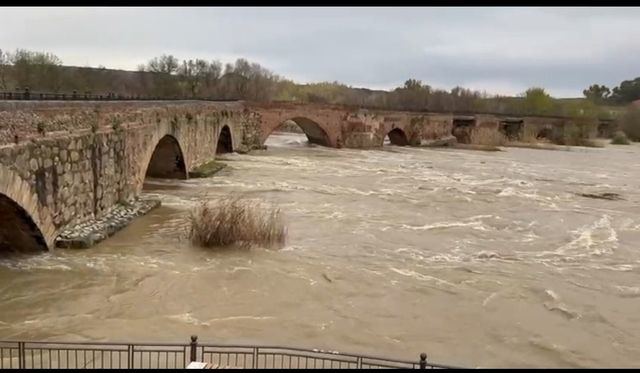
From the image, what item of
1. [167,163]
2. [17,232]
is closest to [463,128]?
[167,163]

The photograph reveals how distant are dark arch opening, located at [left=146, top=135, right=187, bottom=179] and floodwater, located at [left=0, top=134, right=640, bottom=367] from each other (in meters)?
2.68

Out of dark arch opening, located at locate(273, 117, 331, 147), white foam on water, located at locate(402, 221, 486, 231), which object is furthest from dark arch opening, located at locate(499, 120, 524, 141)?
white foam on water, located at locate(402, 221, 486, 231)

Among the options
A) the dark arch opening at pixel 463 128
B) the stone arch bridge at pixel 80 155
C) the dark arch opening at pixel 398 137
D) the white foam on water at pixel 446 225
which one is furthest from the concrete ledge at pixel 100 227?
the dark arch opening at pixel 463 128

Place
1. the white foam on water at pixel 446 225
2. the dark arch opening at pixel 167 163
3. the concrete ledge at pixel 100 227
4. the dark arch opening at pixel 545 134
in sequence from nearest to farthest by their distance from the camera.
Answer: the concrete ledge at pixel 100 227 < the white foam on water at pixel 446 225 < the dark arch opening at pixel 167 163 < the dark arch opening at pixel 545 134

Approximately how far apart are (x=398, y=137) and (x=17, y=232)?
45.6 metres

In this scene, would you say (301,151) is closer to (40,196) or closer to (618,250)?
(618,250)

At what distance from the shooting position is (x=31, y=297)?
33.1 ft

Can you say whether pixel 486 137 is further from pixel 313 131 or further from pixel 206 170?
pixel 206 170

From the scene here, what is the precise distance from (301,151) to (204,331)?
110ft

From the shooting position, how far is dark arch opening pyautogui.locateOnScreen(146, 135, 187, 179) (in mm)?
23906

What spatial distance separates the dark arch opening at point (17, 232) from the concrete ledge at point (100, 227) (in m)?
0.53

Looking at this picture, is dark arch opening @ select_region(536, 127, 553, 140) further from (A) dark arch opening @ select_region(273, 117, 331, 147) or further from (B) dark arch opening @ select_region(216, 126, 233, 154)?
(B) dark arch opening @ select_region(216, 126, 233, 154)

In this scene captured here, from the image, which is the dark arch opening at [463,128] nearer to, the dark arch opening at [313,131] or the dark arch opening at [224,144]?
the dark arch opening at [313,131]

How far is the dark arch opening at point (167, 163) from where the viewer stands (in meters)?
23.9
